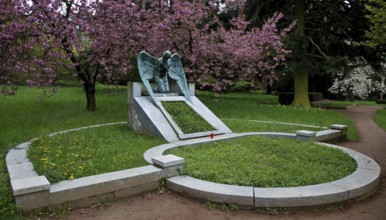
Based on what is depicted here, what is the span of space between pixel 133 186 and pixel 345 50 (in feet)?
54.5

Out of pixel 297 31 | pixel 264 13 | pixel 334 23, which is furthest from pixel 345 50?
pixel 264 13

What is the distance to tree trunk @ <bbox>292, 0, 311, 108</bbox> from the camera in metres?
15.4

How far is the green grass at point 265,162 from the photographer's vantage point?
14.9 ft

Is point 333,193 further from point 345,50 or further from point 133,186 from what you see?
point 345,50

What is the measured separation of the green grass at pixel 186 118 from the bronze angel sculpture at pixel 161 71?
0.44m

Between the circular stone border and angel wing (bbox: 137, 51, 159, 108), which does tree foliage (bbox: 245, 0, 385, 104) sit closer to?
angel wing (bbox: 137, 51, 159, 108)

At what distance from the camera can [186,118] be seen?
7957 millimetres

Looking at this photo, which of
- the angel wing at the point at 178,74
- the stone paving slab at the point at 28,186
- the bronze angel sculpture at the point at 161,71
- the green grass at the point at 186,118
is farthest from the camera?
the angel wing at the point at 178,74

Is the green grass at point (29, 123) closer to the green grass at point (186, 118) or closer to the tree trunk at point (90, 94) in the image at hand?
the tree trunk at point (90, 94)

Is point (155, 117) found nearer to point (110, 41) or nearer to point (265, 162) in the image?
point (265, 162)

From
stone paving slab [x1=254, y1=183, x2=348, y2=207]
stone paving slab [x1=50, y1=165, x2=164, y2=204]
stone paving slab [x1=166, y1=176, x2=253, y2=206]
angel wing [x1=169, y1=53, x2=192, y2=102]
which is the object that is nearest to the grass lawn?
stone paving slab [x1=50, y1=165, x2=164, y2=204]

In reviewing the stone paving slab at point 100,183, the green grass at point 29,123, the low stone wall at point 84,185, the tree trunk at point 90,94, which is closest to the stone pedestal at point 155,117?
the green grass at point 29,123

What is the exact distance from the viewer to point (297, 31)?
1644cm

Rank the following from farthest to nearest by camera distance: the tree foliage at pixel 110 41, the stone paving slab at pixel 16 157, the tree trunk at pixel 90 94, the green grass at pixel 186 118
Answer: the tree trunk at pixel 90 94 → the tree foliage at pixel 110 41 → the green grass at pixel 186 118 → the stone paving slab at pixel 16 157
